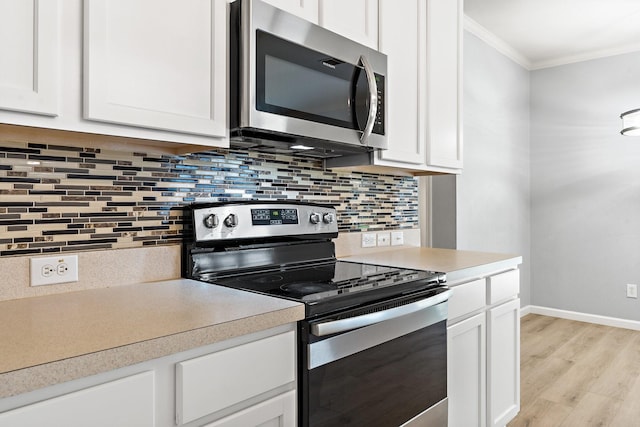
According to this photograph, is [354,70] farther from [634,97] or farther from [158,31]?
[634,97]

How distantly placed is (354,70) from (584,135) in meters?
3.51

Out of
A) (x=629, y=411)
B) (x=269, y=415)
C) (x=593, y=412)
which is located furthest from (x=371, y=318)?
(x=629, y=411)

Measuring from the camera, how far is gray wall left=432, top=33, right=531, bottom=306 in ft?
11.6

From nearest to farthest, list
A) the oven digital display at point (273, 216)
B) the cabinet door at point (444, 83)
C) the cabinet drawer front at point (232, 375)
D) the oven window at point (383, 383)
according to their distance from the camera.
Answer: the cabinet drawer front at point (232, 375) < the oven window at point (383, 383) < the oven digital display at point (273, 216) < the cabinet door at point (444, 83)

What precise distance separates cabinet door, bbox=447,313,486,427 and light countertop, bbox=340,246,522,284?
21cm

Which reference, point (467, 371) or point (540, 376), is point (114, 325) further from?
point (540, 376)

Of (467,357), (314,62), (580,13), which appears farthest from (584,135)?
(314,62)

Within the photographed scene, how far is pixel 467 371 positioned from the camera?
1.93 metres

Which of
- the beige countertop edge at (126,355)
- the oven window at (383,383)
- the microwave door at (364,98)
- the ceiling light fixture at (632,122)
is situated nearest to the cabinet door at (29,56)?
the beige countertop edge at (126,355)

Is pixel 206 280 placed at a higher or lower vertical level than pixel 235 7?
lower

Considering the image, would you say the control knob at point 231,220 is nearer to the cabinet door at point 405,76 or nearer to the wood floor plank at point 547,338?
the cabinet door at point 405,76

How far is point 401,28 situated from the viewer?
2094mm

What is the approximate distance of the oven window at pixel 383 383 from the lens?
1232 mm

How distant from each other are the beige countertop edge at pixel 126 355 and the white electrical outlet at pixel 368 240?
126 centimetres
